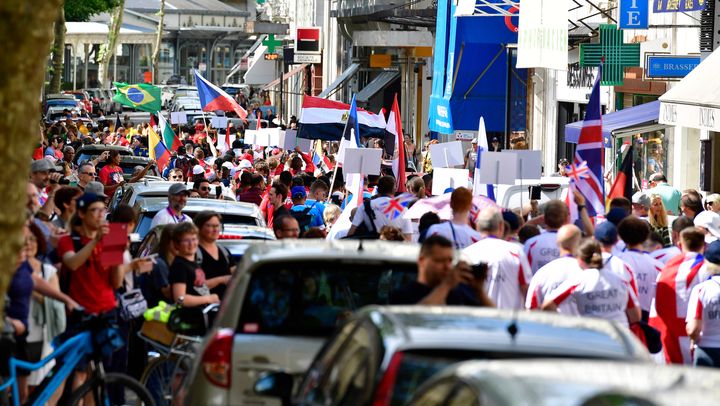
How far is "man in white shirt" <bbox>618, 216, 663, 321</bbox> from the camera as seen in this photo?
10953mm

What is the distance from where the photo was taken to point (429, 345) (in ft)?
19.7

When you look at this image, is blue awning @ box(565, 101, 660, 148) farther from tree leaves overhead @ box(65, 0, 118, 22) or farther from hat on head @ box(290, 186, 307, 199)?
tree leaves overhead @ box(65, 0, 118, 22)

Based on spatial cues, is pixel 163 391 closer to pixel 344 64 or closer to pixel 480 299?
pixel 480 299

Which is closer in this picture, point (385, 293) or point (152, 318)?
point (385, 293)

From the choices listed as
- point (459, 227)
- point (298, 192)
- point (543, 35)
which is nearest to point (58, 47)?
point (543, 35)

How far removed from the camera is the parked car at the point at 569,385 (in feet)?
14.7

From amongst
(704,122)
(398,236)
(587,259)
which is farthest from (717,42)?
(587,259)

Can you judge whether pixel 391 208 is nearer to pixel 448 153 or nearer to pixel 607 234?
pixel 607 234

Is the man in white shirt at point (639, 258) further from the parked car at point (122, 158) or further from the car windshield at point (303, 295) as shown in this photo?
the parked car at point (122, 158)

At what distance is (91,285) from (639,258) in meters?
3.70

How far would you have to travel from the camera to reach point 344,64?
5884 centimetres

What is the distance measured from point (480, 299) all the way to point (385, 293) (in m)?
0.62

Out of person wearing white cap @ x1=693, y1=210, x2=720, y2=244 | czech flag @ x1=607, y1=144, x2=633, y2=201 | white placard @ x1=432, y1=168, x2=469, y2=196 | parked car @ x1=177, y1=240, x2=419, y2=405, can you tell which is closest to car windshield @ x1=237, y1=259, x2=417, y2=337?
parked car @ x1=177, y1=240, x2=419, y2=405

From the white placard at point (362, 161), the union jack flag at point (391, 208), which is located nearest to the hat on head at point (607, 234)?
the union jack flag at point (391, 208)
